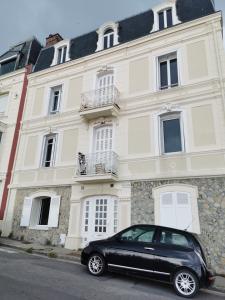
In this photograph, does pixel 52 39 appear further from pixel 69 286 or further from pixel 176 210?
pixel 69 286

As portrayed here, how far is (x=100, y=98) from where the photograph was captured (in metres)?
11.9

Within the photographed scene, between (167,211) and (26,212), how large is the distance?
7.00m

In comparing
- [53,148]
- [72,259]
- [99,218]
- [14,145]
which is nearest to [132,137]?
[99,218]

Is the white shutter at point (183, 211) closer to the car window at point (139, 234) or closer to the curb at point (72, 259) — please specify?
the curb at point (72, 259)

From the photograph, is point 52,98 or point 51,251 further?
point 52,98

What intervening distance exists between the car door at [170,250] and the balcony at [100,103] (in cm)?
650

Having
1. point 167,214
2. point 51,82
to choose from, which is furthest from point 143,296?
point 51,82

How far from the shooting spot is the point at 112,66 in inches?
502

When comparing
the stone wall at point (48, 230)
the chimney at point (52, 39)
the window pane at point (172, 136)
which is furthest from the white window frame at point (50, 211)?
the chimney at point (52, 39)

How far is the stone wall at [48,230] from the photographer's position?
35.2 feet

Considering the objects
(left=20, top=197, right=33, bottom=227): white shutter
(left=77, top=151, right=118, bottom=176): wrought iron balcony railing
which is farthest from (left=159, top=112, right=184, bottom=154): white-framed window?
(left=20, top=197, right=33, bottom=227): white shutter

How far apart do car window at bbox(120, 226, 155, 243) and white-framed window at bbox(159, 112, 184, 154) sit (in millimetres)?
4247

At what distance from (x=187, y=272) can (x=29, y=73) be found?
1468cm

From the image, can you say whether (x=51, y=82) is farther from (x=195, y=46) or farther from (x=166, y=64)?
(x=195, y=46)
